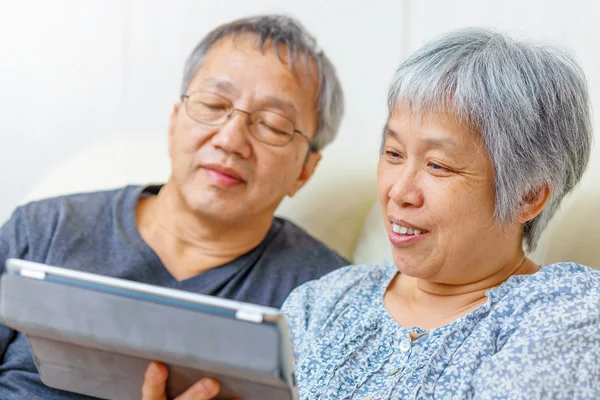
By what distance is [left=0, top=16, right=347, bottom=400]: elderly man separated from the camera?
176 centimetres

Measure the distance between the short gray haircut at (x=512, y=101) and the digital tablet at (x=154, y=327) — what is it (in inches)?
19.7

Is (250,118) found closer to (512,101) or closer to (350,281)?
(350,281)

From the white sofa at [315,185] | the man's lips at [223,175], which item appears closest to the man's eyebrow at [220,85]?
the man's lips at [223,175]

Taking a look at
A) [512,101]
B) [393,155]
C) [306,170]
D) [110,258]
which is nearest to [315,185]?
[306,170]

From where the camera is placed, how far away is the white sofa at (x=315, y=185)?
6.82 feet

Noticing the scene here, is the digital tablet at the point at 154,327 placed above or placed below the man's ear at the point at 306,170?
above

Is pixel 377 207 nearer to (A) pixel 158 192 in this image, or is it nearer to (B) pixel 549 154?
(A) pixel 158 192

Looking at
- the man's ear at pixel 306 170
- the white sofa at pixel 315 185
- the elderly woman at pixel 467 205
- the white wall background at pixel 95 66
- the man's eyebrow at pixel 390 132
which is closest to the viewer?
the elderly woman at pixel 467 205

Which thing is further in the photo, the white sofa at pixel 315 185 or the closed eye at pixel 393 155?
the white sofa at pixel 315 185

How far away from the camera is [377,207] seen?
2.05m

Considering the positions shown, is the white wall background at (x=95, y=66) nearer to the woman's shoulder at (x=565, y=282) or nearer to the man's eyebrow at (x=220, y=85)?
the man's eyebrow at (x=220, y=85)

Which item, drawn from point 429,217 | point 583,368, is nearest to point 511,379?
point 583,368

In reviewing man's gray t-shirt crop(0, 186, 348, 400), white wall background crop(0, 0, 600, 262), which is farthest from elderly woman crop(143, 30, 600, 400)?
white wall background crop(0, 0, 600, 262)

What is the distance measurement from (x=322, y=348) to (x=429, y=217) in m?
0.32
